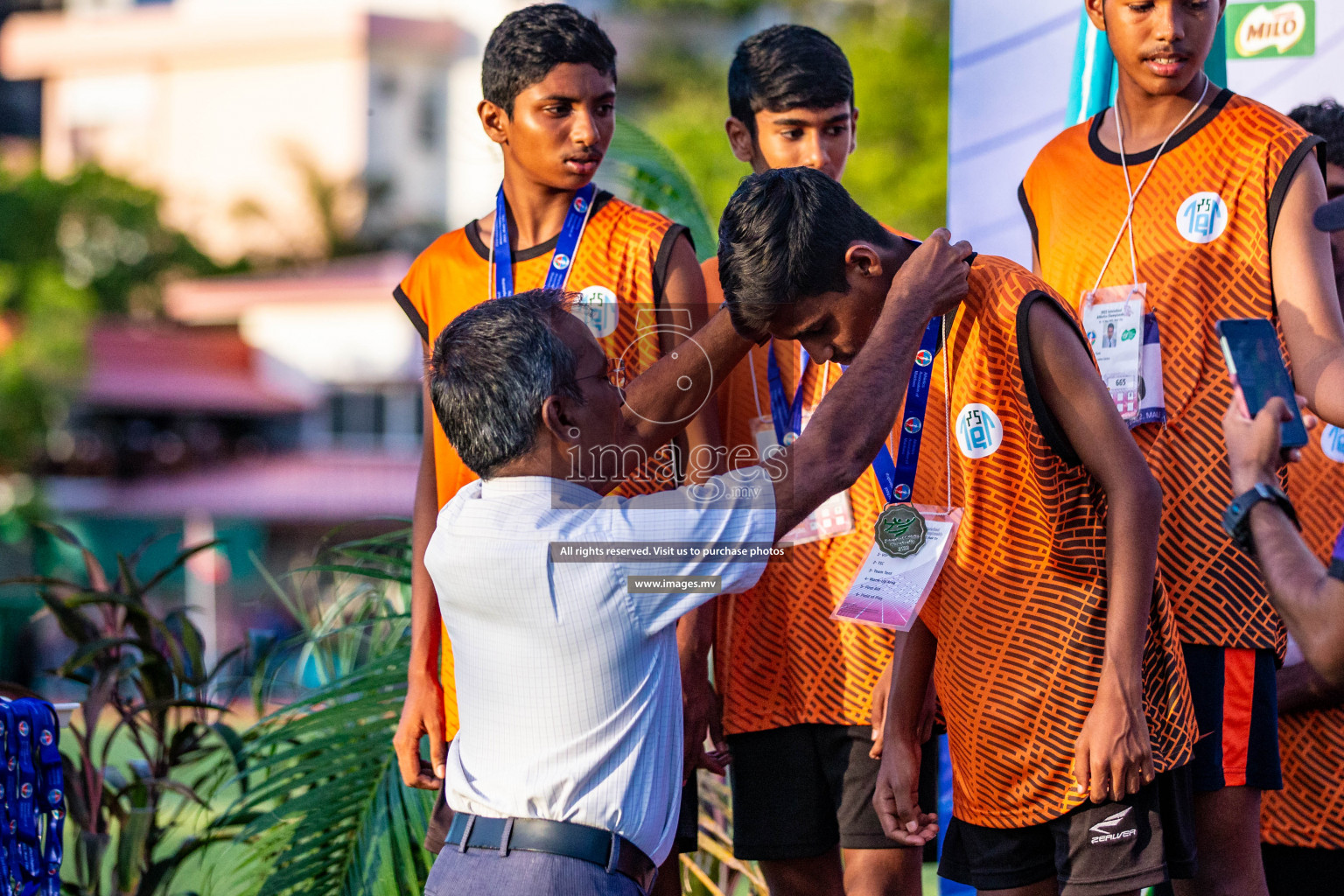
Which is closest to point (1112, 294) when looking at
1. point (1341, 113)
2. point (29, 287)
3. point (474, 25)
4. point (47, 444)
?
point (1341, 113)

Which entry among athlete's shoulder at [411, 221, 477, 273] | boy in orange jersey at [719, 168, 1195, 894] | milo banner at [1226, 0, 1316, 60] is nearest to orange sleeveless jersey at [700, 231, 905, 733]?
boy in orange jersey at [719, 168, 1195, 894]

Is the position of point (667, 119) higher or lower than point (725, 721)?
higher

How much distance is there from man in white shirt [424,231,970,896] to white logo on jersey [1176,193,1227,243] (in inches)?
22.6

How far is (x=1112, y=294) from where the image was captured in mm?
2471

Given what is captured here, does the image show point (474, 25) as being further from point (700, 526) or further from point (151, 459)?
point (700, 526)

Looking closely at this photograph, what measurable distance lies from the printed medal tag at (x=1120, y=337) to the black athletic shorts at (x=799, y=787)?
0.77 m

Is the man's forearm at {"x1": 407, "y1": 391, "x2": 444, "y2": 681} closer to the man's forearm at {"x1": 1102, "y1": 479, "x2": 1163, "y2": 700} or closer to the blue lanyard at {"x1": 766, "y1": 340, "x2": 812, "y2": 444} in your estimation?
the blue lanyard at {"x1": 766, "y1": 340, "x2": 812, "y2": 444}

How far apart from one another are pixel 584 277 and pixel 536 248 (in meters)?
0.14

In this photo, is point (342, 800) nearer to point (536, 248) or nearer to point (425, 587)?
point (425, 587)

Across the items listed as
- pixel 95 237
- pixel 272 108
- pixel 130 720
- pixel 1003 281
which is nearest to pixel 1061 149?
pixel 1003 281

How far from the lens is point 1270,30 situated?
11.1 ft

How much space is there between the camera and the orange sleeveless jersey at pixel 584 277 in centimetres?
266

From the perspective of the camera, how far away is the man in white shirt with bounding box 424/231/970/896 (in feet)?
6.50

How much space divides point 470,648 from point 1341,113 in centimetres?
211
